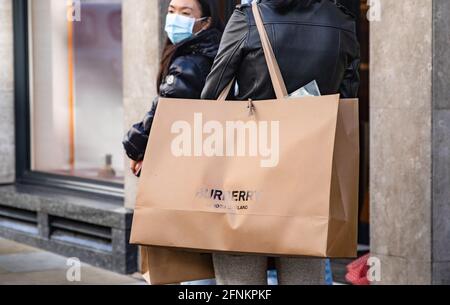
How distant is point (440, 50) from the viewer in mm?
5336

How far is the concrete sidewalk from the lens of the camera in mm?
7000

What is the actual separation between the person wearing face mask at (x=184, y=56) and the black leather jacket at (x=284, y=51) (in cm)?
69

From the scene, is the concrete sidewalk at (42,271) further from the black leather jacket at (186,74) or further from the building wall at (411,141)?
the black leather jacket at (186,74)

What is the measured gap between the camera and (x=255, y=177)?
3172 millimetres

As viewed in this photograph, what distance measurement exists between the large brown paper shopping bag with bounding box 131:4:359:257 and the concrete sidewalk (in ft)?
12.2

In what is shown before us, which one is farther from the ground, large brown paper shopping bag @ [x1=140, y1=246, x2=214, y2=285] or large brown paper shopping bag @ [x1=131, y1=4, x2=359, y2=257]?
large brown paper shopping bag @ [x1=131, y1=4, x2=359, y2=257]

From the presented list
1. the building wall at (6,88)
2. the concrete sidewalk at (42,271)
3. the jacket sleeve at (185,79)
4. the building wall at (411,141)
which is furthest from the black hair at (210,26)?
the building wall at (6,88)

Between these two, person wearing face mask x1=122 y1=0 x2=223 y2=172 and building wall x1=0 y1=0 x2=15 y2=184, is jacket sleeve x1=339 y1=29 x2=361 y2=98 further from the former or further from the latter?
building wall x1=0 y1=0 x2=15 y2=184

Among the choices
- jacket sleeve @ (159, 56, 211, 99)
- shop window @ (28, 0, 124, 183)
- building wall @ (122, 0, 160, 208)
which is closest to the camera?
jacket sleeve @ (159, 56, 211, 99)

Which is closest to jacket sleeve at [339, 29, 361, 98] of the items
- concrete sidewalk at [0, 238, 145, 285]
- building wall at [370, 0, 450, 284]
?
building wall at [370, 0, 450, 284]

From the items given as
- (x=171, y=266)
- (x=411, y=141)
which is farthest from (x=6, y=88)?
(x=171, y=266)

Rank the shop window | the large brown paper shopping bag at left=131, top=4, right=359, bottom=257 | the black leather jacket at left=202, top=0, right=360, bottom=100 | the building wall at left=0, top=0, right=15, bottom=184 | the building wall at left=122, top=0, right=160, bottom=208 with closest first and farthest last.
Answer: the large brown paper shopping bag at left=131, top=4, right=359, bottom=257 → the black leather jacket at left=202, top=0, right=360, bottom=100 → the building wall at left=122, top=0, right=160, bottom=208 → the shop window → the building wall at left=0, top=0, right=15, bottom=184

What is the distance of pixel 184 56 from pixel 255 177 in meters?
1.24

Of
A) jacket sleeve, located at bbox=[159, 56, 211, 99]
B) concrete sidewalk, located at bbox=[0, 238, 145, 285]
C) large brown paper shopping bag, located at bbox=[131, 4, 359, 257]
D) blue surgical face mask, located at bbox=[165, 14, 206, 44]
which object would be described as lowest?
concrete sidewalk, located at bbox=[0, 238, 145, 285]
